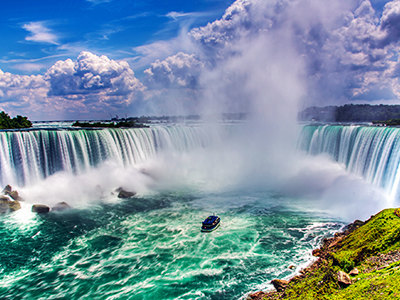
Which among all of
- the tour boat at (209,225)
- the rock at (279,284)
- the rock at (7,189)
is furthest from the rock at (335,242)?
the rock at (7,189)

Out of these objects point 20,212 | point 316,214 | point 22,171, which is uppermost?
point 22,171

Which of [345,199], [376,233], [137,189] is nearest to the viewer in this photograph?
[376,233]

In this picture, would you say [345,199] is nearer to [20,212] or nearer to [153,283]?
[153,283]

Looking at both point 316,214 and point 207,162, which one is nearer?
point 316,214

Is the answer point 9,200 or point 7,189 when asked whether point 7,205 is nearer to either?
point 9,200

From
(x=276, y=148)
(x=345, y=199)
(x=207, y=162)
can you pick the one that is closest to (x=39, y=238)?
(x=345, y=199)

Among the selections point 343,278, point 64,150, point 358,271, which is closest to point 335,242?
point 358,271

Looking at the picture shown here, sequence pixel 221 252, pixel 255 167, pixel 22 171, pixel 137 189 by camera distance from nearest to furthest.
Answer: pixel 221 252
pixel 22 171
pixel 137 189
pixel 255 167

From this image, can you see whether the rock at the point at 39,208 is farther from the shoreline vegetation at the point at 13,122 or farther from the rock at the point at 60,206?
the shoreline vegetation at the point at 13,122
